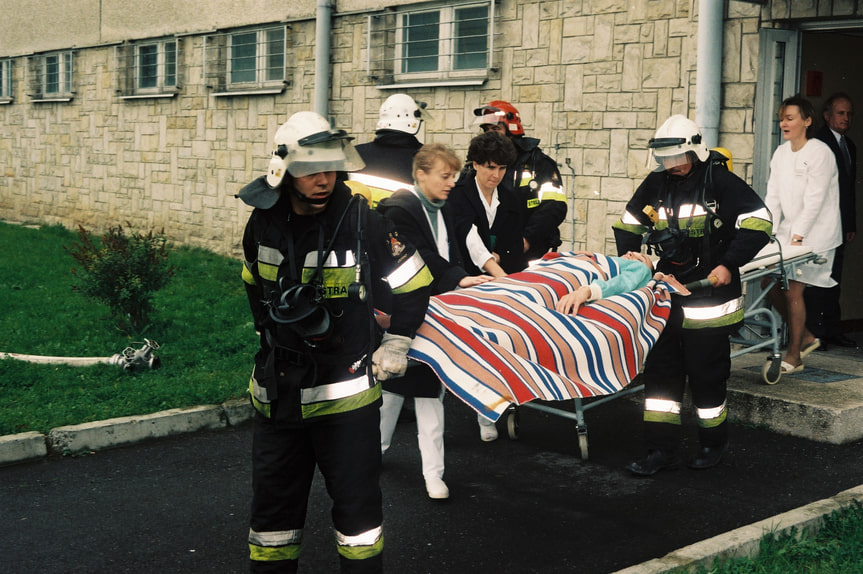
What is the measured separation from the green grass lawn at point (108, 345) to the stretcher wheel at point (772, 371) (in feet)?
12.1

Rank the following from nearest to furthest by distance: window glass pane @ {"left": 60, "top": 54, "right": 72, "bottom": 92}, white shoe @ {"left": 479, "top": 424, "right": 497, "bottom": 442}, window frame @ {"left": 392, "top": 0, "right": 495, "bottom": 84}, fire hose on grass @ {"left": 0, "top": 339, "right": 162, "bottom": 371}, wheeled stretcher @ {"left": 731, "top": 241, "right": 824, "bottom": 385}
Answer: white shoe @ {"left": 479, "top": 424, "right": 497, "bottom": 442}, wheeled stretcher @ {"left": 731, "top": 241, "right": 824, "bottom": 385}, fire hose on grass @ {"left": 0, "top": 339, "right": 162, "bottom": 371}, window frame @ {"left": 392, "top": 0, "right": 495, "bottom": 84}, window glass pane @ {"left": 60, "top": 54, "right": 72, "bottom": 92}

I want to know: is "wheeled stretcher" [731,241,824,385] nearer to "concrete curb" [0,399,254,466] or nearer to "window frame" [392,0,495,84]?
"concrete curb" [0,399,254,466]

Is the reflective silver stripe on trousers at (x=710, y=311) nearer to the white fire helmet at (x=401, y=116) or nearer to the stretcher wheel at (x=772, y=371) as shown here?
the stretcher wheel at (x=772, y=371)

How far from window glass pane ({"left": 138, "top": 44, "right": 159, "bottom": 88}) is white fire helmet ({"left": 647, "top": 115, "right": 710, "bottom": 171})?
13.1m

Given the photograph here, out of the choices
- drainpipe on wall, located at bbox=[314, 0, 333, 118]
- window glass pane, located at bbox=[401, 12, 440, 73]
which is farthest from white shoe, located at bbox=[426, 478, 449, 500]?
drainpipe on wall, located at bbox=[314, 0, 333, 118]

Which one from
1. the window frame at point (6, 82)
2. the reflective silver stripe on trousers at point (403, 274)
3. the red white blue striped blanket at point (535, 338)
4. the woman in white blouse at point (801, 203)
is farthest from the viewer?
the window frame at point (6, 82)

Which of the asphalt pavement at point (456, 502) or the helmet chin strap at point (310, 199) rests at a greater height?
the helmet chin strap at point (310, 199)

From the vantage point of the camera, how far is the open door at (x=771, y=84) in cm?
864

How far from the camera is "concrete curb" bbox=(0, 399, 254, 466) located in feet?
20.0

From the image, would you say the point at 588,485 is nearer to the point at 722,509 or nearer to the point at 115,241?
the point at 722,509

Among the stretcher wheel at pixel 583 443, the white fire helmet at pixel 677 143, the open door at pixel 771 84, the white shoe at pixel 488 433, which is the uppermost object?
the open door at pixel 771 84

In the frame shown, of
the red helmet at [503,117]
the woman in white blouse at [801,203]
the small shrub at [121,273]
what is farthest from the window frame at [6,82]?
the woman in white blouse at [801,203]

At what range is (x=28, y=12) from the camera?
20703 millimetres

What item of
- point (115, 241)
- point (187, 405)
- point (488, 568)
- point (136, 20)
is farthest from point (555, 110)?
point (136, 20)
